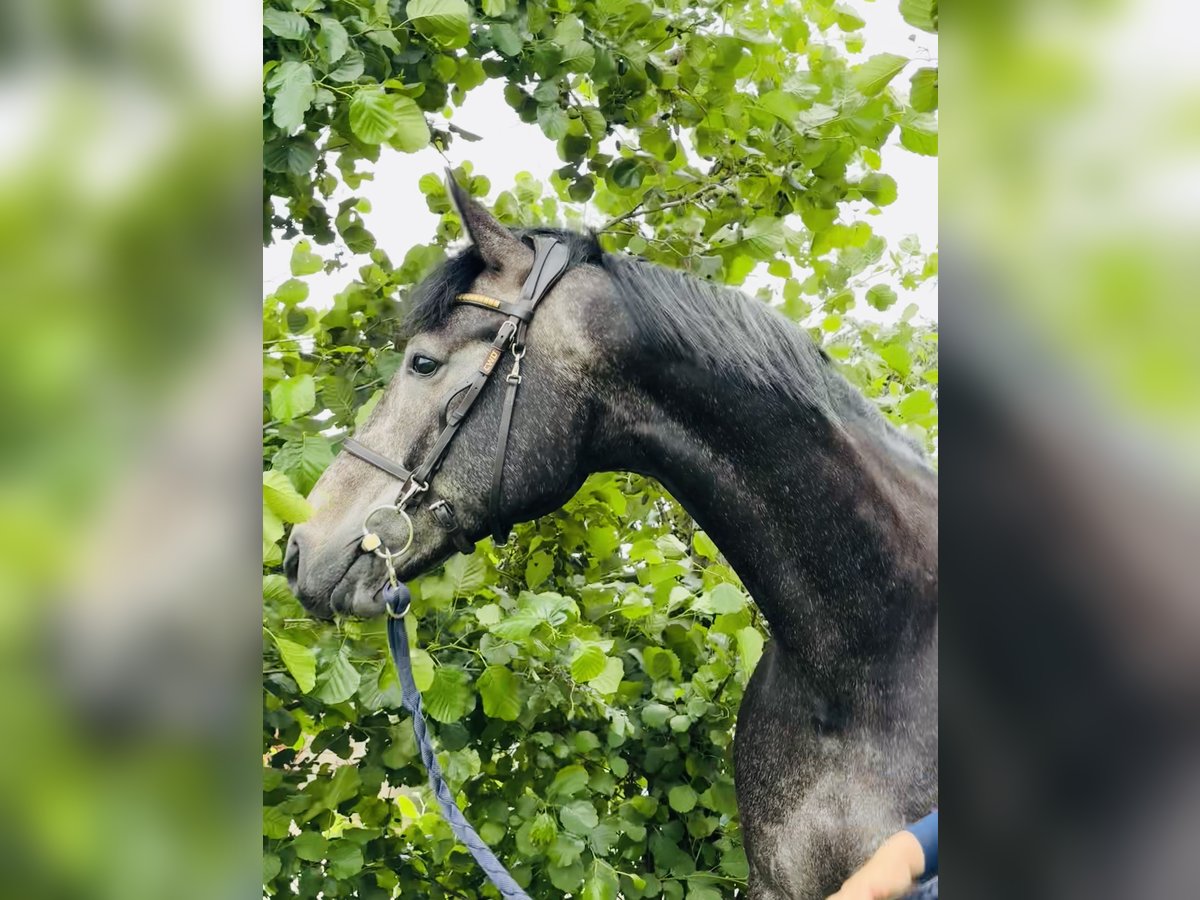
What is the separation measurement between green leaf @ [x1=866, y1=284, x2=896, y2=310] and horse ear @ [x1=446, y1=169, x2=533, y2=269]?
79 cm

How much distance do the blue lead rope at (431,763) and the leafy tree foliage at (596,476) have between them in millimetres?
110

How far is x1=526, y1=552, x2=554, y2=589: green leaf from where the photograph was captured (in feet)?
5.12

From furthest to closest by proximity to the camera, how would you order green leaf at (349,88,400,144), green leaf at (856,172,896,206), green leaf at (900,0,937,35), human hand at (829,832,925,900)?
1. green leaf at (856,172,896,206)
2. green leaf at (349,88,400,144)
3. green leaf at (900,0,937,35)
4. human hand at (829,832,925,900)

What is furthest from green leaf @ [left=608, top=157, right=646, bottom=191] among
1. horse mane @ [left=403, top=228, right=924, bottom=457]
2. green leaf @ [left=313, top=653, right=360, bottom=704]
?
green leaf @ [left=313, top=653, right=360, bottom=704]

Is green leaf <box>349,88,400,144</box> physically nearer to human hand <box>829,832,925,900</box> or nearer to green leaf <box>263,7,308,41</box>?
green leaf <box>263,7,308,41</box>

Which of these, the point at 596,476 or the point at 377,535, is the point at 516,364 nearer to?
the point at 377,535

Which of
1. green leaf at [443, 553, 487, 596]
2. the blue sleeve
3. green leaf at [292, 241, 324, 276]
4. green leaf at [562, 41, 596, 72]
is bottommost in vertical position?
green leaf at [443, 553, 487, 596]

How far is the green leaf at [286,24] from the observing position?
3.31 feet

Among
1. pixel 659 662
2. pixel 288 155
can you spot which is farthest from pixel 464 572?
pixel 288 155

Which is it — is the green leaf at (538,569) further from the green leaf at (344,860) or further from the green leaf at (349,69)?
the green leaf at (349,69)

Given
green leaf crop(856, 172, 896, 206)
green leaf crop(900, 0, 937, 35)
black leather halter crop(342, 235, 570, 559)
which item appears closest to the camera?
green leaf crop(900, 0, 937, 35)

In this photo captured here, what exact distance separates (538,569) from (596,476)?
0.62 feet

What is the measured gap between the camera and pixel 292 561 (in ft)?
3.68
